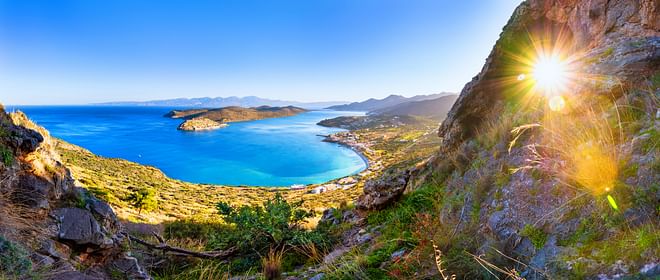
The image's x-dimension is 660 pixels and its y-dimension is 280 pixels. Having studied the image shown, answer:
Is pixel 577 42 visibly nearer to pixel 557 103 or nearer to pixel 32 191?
pixel 557 103

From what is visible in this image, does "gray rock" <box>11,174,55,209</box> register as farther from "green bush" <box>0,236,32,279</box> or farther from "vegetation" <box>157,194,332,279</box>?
"vegetation" <box>157,194,332,279</box>

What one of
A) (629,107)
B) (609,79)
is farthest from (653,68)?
(629,107)

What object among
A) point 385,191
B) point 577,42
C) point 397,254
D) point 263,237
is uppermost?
point 577,42

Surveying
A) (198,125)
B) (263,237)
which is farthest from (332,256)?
(198,125)

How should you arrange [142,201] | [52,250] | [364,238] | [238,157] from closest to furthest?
[52,250] → [364,238] → [142,201] → [238,157]

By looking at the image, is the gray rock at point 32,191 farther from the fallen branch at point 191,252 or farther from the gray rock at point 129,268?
the fallen branch at point 191,252

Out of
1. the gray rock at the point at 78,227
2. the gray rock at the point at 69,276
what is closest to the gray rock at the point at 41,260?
the gray rock at the point at 69,276
